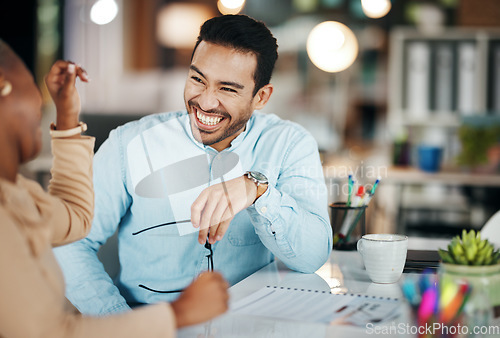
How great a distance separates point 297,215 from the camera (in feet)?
3.86

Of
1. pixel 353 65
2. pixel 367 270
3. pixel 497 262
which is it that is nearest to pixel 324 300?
pixel 367 270

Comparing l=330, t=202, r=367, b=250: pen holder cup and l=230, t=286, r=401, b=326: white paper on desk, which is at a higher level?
l=330, t=202, r=367, b=250: pen holder cup

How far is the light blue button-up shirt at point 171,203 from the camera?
49.6 inches

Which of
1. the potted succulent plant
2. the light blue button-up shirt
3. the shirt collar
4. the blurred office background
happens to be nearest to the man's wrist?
the light blue button-up shirt

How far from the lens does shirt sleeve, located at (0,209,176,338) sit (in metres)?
0.55

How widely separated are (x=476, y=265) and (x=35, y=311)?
0.67 meters

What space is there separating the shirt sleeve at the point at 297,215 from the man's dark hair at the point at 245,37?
0.23m

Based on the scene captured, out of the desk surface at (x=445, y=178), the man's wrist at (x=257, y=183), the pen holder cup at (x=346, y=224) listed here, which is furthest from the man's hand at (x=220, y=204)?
Answer: the desk surface at (x=445, y=178)

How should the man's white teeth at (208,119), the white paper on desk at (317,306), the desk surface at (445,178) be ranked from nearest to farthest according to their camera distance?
1. the white paper on desk at (317,306)
2. the man's white teeth at (208,119)
3. the desk surface at (445,178)

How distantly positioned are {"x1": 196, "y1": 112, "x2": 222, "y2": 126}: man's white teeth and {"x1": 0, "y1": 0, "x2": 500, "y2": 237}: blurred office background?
0.78 m

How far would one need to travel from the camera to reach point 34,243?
0.59 meters

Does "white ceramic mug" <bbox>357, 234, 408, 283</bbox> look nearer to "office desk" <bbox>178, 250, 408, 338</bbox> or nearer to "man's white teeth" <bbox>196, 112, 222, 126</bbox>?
"office desk" <bbox>178, 250, 408, 338</bbox>

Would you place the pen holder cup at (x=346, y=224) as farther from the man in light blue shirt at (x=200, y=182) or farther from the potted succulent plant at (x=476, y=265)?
→ the potted succulent plant at (x=476, y=265)

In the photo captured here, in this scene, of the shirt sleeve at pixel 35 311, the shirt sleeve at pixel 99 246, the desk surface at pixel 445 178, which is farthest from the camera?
the desk surface at pixel 445 178
